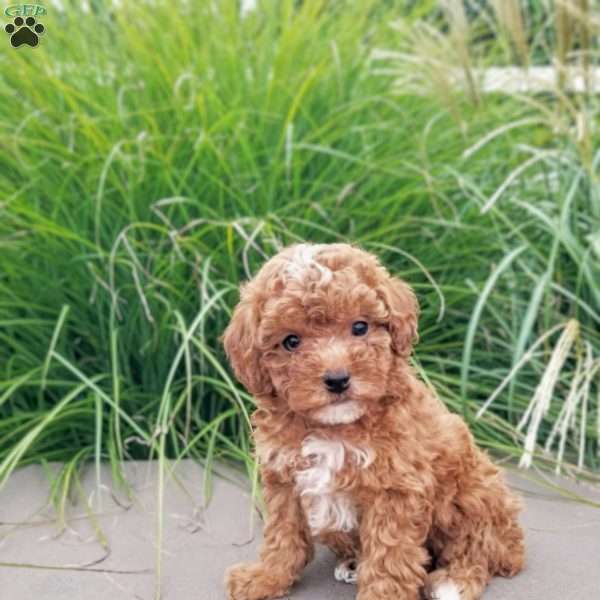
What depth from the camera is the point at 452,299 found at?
4.29 m

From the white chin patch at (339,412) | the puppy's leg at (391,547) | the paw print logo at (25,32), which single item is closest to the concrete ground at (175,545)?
the puppy's leg at (391,547)

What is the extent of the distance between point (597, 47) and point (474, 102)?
1.69 meters

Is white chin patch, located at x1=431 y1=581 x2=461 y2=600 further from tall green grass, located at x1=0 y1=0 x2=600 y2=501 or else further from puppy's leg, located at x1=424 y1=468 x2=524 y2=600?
tall green grass, located at x1=0 y1=0 x2=600 y2=501

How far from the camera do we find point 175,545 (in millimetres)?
3338

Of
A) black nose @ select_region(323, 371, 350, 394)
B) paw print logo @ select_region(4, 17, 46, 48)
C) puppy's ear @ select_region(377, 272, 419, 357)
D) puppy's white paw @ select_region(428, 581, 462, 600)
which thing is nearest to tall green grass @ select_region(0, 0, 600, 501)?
paw print logo @ select_region(4, 17, 46, 48)

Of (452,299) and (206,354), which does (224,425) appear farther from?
(452,299)

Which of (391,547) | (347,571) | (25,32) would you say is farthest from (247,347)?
(25,32)

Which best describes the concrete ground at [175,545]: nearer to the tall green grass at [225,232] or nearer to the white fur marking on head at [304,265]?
the tall green grass at [225,232]

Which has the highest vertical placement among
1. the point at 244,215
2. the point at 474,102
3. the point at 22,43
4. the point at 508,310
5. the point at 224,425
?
the point at 22,43

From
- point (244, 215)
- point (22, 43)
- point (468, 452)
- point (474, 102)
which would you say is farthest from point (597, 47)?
point (468, 452)

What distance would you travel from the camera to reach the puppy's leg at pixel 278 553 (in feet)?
9.20

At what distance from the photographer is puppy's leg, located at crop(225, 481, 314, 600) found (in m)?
2.80

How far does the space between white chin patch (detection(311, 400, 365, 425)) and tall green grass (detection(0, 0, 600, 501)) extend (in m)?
1.25

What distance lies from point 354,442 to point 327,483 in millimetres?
124
